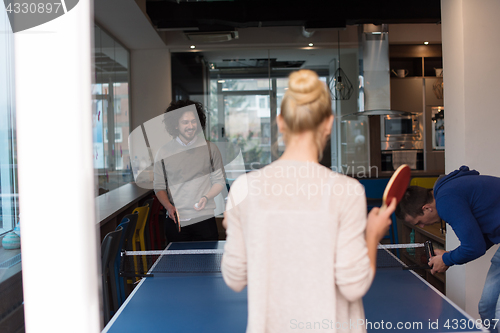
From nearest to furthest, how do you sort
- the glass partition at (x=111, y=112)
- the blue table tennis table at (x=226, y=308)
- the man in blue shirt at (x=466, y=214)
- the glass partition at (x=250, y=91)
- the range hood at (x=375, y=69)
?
the blue table tennis table at (x=226, y=308) → the man in blue shirt at (x=466, y=214) → the glass partition at (x=111, y=112) → the range hood at (x=375, y=69) → the glass partition at (x=250, y=91)

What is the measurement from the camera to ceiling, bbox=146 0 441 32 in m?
4.05

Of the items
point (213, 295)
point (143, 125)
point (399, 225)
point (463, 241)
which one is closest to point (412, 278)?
point (463, 241)

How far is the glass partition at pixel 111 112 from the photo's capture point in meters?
4.18

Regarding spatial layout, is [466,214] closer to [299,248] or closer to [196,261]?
[299,248]

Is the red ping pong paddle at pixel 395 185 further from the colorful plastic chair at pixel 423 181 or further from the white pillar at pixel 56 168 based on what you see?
the colorful plastic chair at pixel 423 181

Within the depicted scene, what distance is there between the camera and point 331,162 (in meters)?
6.19

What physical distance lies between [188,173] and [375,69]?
3231mm

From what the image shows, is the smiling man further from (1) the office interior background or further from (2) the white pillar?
(2) the white pillar

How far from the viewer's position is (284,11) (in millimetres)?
4137

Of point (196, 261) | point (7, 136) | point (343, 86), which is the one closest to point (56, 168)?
point (196, 261)

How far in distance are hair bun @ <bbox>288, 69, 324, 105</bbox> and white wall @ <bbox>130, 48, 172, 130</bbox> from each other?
15.9 ft

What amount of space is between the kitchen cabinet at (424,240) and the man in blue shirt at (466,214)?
Result: 227 mm
